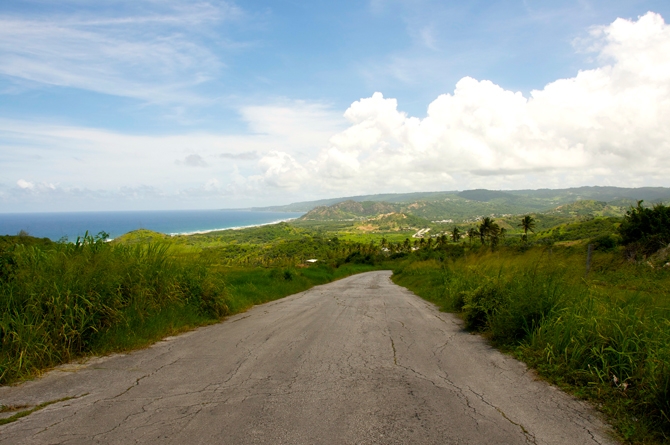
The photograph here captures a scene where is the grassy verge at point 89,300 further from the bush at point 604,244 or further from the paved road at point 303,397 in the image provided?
the bush at point 604,244

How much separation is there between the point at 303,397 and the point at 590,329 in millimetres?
4089

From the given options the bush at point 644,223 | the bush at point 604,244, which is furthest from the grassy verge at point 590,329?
the bush at point 644,223

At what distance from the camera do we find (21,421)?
383cm

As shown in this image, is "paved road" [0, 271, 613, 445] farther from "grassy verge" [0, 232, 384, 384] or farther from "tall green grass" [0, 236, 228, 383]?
"tall green grass" [0, 236, 228, 383]

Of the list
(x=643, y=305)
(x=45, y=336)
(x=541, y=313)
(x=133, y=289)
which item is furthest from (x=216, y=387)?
(x=643, y=305)

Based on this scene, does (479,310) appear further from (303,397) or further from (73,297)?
(73,297)

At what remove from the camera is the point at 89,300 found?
21.7 ft

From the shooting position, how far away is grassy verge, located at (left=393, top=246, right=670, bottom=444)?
3977mm

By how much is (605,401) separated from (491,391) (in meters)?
1.20

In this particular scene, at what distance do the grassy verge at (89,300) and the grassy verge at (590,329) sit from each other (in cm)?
666

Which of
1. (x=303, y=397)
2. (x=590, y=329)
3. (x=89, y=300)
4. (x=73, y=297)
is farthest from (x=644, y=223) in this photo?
(x=73, y=297)

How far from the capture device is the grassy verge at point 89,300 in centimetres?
Result: 552

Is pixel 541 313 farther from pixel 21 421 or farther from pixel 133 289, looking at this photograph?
pixel 133 289

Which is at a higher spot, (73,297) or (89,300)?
(73,297)
